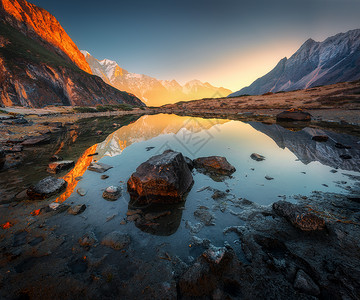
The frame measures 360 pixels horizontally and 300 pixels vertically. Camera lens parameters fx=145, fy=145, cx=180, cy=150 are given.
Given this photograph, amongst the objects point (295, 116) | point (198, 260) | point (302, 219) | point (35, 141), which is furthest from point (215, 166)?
point (295, 116)

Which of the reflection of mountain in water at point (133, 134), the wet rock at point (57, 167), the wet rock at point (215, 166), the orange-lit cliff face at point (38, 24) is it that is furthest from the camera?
the orange-lit cliff face at point (38, 24)

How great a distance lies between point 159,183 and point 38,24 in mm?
186685

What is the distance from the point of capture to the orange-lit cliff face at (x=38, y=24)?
99.1 meters

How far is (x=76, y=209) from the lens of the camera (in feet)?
14.9

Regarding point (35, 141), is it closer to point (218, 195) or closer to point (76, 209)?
point (76, 209)

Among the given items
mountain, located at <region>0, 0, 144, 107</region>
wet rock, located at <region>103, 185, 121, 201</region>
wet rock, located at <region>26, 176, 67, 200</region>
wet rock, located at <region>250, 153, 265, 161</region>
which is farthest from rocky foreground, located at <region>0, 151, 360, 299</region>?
mountain, located at <region>0, 0, 144, 107</region>

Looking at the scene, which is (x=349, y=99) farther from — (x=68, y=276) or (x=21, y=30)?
(x=21, y=30)

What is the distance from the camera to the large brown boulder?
501cm

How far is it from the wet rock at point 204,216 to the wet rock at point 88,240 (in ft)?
8.96

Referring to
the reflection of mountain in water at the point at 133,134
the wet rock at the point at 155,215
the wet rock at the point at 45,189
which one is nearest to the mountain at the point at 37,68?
the reflection of mountain in water at the point at 133,134

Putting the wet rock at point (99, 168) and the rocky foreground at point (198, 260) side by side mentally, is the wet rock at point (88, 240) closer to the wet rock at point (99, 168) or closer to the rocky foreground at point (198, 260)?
the rocky foreground at point (198, 260)

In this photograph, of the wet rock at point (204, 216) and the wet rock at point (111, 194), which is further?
the wet rock at point (111, 194)

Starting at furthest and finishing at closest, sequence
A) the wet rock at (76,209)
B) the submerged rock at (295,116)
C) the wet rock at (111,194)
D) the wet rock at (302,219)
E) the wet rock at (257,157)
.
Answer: the submerged rock at (295,116)
the wet rock at (257,157)
the wet rock at (111,194)
the wet rock at (76,209)
the wet rock at (302,219)

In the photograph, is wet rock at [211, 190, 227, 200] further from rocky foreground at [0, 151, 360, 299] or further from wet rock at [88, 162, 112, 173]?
wet rock at [88, 162, 112, 173]
